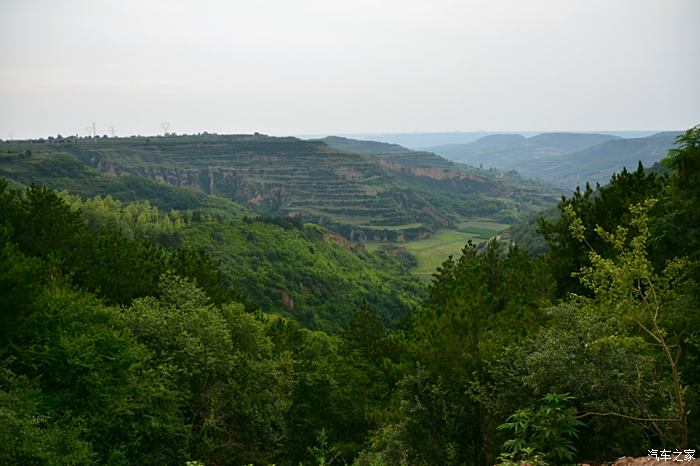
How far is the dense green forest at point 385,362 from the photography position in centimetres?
1266

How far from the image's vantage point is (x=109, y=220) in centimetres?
9488

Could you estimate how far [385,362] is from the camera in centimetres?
2150

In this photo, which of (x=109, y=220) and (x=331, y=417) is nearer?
(x=331, y=417)

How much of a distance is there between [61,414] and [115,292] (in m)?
12.6

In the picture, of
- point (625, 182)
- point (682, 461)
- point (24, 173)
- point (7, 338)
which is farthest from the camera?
point (24, 173)

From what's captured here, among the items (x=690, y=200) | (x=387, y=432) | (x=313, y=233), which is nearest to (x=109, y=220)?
(x=313, y=233)

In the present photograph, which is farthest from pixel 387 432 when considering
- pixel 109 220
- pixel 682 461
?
pixel 109 220

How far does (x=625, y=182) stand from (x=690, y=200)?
13.5m

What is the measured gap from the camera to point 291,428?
23906mm

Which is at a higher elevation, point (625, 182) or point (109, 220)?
point (625, 182)

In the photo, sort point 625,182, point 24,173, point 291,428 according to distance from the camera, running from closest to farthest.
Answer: point 291,428 → point 625,182 → point 24,173

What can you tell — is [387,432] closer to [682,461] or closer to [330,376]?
[330,376]

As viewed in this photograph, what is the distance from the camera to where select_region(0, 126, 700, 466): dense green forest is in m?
12.7

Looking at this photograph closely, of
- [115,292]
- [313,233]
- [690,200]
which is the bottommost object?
[313,233]
